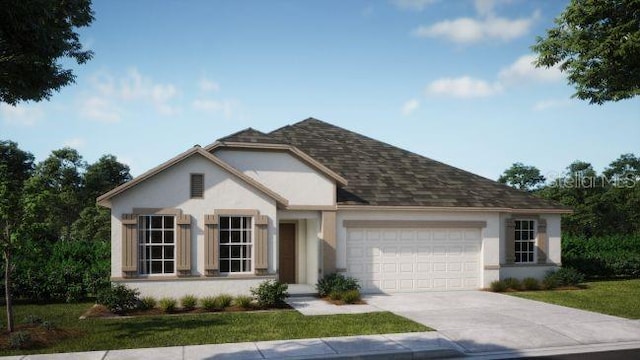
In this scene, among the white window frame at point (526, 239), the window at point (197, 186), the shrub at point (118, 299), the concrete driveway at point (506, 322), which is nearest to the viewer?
the concrete driveway at point (506, 322)

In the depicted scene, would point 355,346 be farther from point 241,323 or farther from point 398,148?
point 398,148

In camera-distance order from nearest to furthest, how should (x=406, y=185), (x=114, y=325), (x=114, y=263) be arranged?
(x=114, y=325), (x=114, y=263), (x=406, y=185)

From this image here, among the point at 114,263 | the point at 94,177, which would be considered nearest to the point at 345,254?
the point at 114,263

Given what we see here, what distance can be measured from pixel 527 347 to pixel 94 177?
132 ft

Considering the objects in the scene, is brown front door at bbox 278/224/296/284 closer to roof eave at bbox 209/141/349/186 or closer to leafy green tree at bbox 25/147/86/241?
roof eave at bbox 209/141/349/186

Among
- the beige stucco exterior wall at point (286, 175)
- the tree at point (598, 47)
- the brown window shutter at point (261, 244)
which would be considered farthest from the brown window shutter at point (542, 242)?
the brown window shutter at point (261, 244)

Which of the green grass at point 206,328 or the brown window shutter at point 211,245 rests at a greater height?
the brown window shutter at point 211,245

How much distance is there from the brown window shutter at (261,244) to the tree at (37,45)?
650 cm

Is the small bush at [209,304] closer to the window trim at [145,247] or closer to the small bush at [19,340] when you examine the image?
the window trim at [145,247]

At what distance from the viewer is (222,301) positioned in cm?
1505

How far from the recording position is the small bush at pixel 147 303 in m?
14.7

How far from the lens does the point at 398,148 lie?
24.4 m

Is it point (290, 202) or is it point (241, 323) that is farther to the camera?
point (290, 202)

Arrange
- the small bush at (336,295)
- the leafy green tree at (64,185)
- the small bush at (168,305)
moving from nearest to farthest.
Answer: the small bush at (168,305) < the small bush at (336,295) < the leafy green tree at (64,185)
